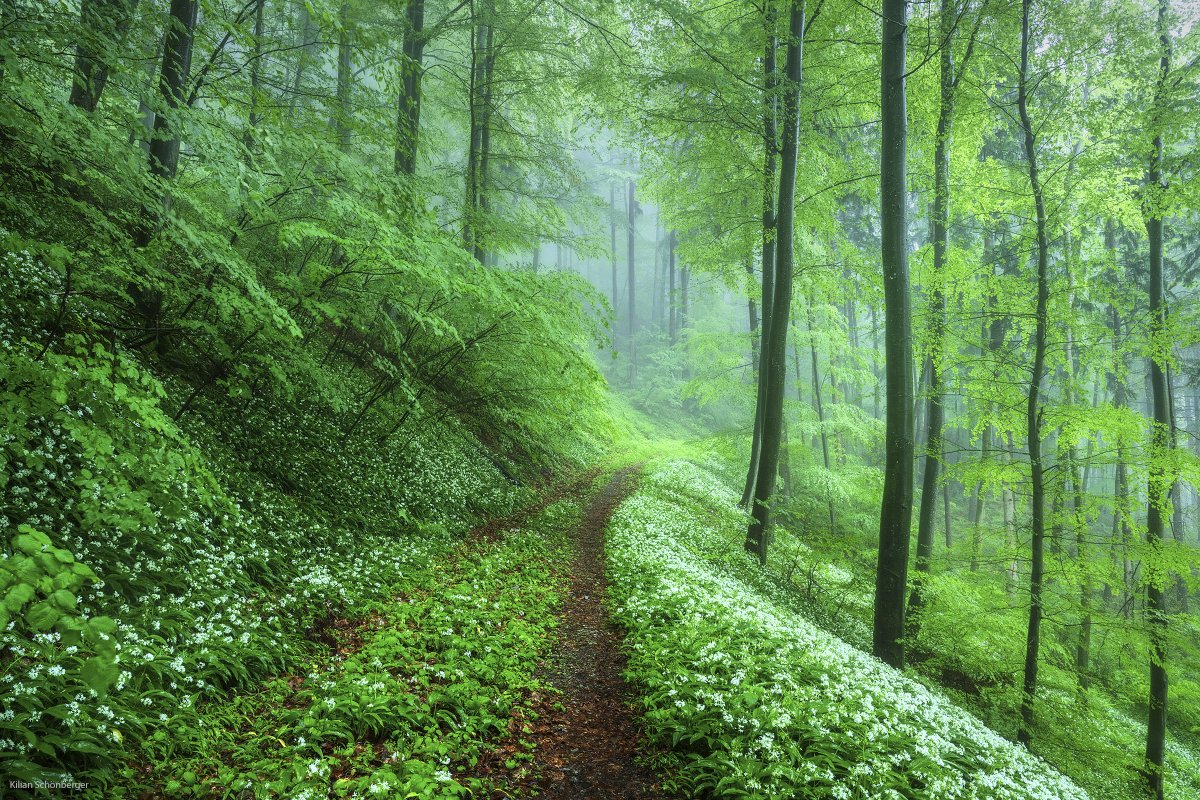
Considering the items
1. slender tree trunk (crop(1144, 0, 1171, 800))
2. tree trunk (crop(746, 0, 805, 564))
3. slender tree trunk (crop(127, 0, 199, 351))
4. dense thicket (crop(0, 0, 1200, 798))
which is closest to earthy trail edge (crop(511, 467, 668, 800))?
dense thicket (crop(0, 0, 1200, 798))

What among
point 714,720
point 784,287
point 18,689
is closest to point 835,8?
point 784,287

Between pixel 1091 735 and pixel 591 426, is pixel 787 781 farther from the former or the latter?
pixel 591 426

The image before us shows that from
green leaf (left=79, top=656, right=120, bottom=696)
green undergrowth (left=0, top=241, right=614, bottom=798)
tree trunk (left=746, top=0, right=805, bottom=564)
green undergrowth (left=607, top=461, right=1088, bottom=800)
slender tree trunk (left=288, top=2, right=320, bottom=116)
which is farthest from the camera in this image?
tree trunk (left=746, top=0, right=805, bottom=564)

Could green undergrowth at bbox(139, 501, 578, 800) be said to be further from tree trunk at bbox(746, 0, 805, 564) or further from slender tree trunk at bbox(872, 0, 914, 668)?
tree trunk at bbox(746, 0, 805, 564)

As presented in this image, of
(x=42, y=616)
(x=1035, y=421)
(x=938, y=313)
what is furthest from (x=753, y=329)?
(x=42, y=616)

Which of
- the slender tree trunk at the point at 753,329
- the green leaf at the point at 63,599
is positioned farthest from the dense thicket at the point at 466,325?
the slender tree trunk at the point at 753,329

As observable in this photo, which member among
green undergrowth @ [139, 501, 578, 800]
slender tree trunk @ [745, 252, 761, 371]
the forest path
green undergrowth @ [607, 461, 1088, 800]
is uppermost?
slender tree trunk @ [745, 252, 761, 371]

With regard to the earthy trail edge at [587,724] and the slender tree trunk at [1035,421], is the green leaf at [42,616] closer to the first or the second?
the earthy trail edge at [587,724]

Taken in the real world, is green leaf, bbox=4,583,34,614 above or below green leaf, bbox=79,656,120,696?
above

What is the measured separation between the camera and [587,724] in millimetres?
4504

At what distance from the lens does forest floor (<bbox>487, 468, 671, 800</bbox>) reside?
12.3ft

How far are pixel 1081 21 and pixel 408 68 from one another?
1020 centimetres

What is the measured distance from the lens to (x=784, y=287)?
999 cm

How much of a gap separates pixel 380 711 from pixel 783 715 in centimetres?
311
